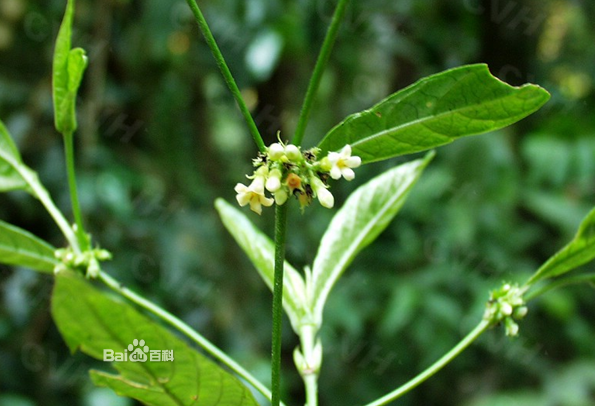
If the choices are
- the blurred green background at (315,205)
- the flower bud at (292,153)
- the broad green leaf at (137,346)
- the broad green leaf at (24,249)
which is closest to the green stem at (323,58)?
the flower bud at (292,153)

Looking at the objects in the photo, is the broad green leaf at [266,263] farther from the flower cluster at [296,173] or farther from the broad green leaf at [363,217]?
the flower cluster at [296,173]

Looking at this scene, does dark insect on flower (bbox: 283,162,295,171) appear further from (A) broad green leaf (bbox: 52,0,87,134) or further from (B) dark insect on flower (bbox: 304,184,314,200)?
(A) broad green leaf (bbox: 52,0,87,134)

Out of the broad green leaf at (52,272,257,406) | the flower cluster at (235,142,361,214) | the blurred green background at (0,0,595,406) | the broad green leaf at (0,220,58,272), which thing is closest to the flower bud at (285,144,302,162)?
the flower cluster at (235,142,361,214)

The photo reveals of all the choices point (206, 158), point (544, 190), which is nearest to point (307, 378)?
point (206, 158)

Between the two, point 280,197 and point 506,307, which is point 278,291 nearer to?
point 280,197

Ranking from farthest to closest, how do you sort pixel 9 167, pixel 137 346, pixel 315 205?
pixel 315 205, pixel 9 167, pixel 137 346

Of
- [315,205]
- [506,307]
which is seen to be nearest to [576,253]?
[506,307]

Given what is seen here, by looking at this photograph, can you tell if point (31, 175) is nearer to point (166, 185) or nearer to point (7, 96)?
point (7, 96)
